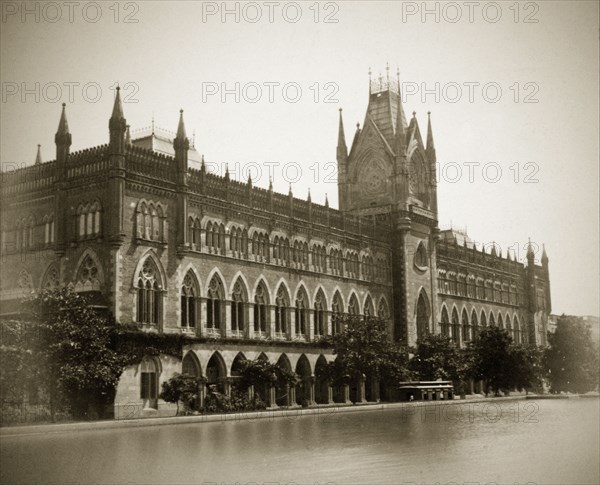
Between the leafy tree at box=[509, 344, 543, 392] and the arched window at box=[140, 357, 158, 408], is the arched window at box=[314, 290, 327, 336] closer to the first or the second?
the leafy tree at box=[509, 344, 543, 392]

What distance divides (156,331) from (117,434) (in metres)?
14.3

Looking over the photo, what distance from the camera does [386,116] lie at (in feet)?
248

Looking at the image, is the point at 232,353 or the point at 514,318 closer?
the point at 232,353

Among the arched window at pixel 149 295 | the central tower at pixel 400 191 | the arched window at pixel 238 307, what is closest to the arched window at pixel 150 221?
the arched window at pixel 149 295

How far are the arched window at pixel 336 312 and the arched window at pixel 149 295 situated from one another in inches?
707

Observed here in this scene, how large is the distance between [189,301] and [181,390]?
21.5 feet

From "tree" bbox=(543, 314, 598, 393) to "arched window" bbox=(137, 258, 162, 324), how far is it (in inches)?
1793

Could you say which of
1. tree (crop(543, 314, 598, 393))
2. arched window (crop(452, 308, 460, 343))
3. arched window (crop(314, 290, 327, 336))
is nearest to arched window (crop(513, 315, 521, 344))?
tree (crop(543, 314, 598, 393))

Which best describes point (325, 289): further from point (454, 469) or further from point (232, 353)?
point (454, 469)

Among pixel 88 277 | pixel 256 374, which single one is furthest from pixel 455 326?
pixel 88 277

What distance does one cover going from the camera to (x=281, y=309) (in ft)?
187

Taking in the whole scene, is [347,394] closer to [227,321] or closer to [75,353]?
[227,321]

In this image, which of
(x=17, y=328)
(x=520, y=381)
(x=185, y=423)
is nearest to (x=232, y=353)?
(x=185, y=423)

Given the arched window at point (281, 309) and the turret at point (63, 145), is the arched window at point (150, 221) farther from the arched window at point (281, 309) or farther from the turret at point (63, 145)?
the arched window at point (281, 309)
